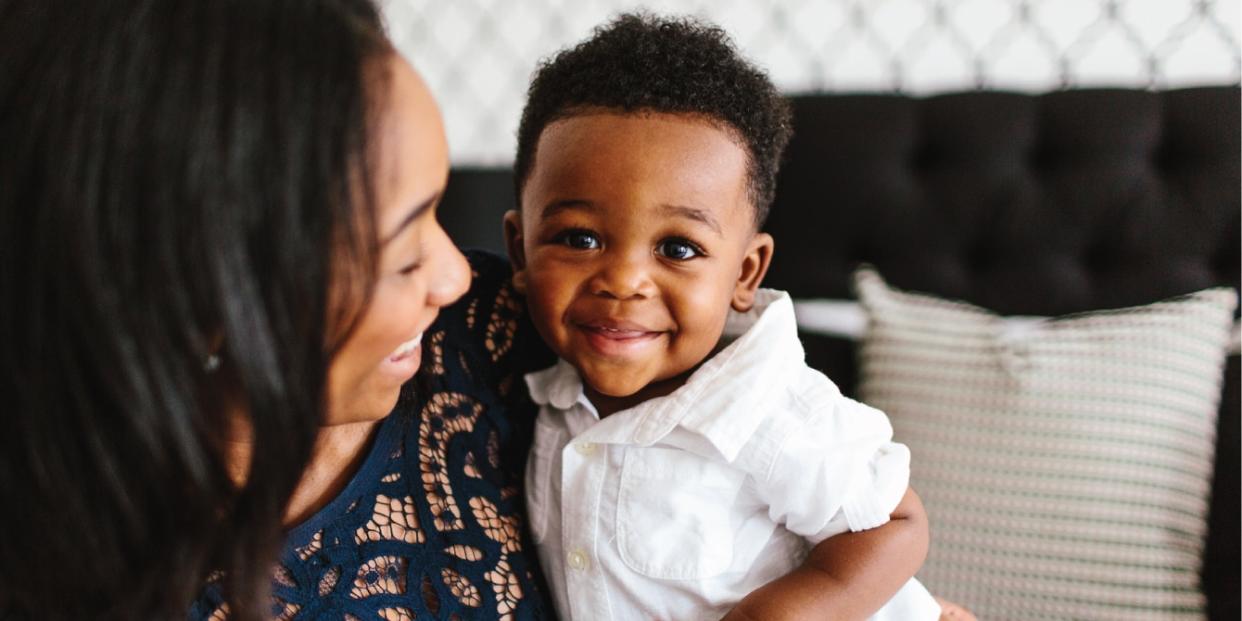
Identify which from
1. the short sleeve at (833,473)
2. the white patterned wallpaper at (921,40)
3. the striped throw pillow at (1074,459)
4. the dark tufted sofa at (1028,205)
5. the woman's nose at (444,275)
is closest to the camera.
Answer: the woman's nose at (444,275)

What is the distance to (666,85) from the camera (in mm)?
898

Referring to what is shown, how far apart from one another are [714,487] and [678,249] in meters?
0.25

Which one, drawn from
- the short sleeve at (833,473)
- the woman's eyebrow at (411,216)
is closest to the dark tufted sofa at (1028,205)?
the short sleeve at (833,473)

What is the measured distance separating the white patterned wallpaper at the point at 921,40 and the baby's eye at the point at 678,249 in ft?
2.26

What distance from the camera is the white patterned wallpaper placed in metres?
Answer: 1.58

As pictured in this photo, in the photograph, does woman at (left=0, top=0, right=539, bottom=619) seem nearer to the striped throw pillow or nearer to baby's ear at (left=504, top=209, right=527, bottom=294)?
baby's ear at (left=504, top=209, right=527, bottom=294)

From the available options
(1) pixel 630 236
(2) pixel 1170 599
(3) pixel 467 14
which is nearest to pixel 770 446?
(1) pixel 630 236

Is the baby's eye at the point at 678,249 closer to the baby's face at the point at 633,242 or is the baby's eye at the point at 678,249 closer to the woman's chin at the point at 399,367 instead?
the baby's face at the point at 633,242

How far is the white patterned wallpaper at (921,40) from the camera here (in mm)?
1583

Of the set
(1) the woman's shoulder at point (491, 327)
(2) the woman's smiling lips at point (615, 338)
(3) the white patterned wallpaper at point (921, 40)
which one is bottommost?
(1) the woman's shoulder at point (491, 327)

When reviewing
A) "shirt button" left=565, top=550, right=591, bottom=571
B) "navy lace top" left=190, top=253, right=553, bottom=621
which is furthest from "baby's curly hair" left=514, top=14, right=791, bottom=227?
"shirt button" left=565, top=550, right=591, bottom=571

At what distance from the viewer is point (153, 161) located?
49cm

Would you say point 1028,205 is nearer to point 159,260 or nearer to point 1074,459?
point 1074,459

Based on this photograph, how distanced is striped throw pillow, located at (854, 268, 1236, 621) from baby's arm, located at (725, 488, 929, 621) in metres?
0.44
